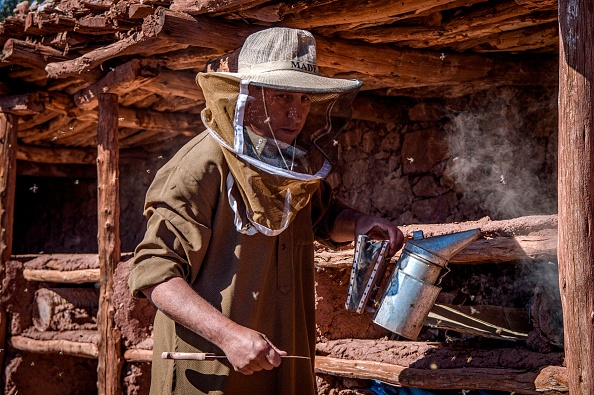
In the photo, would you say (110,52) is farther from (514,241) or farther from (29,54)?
(514,241)

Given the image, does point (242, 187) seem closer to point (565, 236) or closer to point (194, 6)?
point (565, 236)

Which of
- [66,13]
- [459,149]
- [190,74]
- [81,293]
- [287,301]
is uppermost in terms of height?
[66,13]

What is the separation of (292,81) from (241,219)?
537 mm

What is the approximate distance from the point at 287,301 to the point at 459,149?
11.9 feet

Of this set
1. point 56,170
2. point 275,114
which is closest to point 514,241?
point 275,114

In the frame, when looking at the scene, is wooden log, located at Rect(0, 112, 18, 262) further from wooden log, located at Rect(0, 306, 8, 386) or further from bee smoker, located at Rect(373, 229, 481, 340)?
bee smoker, located at Rect(373, 229, 481, 340)

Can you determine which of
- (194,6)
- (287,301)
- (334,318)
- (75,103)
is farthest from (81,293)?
(287,301)

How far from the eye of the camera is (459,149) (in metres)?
6.14

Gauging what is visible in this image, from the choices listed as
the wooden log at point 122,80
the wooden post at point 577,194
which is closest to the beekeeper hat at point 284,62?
the wooden post at point 577,194

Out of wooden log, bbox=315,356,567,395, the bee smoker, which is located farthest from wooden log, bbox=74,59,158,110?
the bee smoker

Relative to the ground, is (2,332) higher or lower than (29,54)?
lower

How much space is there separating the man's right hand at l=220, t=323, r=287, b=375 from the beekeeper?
209 millimetres

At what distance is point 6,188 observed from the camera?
24.4 feet

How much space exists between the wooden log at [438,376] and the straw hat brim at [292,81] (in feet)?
5.94
